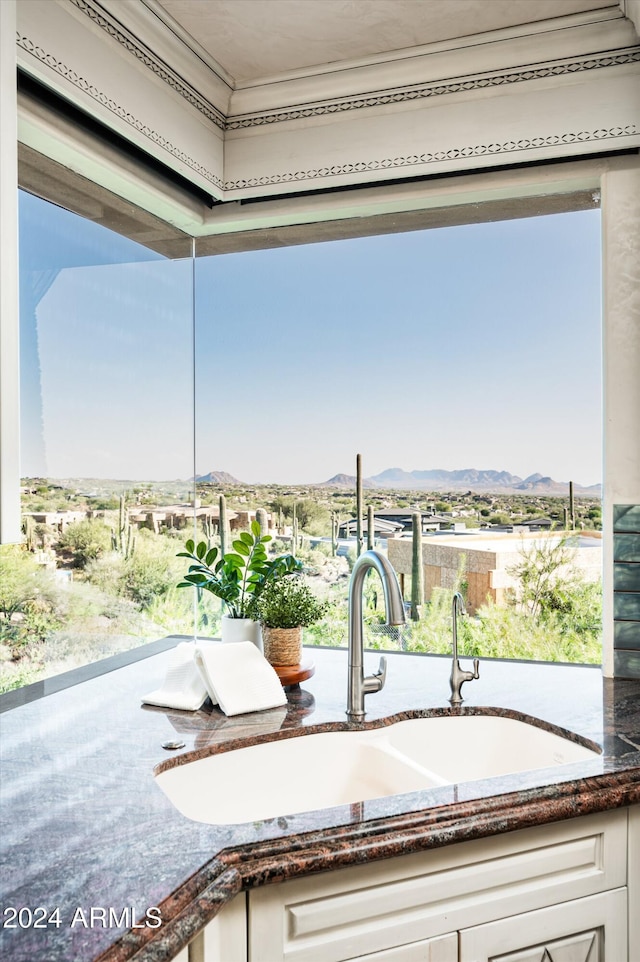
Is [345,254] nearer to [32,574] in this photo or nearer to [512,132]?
[512,132]

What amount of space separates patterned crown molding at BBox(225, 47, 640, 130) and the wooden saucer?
1.37 meters

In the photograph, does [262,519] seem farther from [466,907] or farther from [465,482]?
[466,907]

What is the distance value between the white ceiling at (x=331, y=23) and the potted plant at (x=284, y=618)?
1253 millimetres

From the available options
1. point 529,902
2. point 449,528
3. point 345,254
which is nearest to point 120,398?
point 345,254

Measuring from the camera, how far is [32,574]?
1.56 meters

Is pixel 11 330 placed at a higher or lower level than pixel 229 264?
lower

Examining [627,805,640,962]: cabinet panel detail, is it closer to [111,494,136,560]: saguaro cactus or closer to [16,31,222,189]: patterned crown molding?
[111,494,136,560]: saguaro cactus

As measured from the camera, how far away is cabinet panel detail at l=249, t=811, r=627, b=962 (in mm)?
987

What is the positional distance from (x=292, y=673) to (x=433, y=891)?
697 mm

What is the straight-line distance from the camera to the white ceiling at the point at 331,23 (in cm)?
153

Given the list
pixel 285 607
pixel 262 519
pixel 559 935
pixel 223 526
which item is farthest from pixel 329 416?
pixel 559 935

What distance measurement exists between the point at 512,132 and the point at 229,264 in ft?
2.83

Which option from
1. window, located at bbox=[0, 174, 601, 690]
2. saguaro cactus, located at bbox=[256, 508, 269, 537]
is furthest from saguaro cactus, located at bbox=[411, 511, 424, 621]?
saguaro cactus, located at bbox=[256, 508, 269, 537]

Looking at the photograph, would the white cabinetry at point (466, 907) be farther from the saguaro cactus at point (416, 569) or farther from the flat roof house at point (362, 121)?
the saguaro cactus at point (416, 569)
